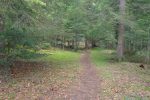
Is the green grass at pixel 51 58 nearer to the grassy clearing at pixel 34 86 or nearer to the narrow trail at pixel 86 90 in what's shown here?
the grassy clearing at pixel 34 86

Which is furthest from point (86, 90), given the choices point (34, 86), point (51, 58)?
point (51, 58)

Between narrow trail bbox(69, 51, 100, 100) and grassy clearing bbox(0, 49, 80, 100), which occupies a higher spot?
grassy clearing bbox(0, 49, 80, 100)

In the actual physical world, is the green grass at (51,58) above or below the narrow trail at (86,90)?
above

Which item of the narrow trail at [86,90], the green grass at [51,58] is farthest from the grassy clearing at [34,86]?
the green grass at [51,58]

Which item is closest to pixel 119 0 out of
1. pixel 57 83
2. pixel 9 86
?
pixel 57 83

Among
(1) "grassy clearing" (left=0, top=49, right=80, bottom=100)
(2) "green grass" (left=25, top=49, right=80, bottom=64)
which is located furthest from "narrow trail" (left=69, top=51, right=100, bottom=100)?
(2) "green grass" (left=25, top=49, right=80, bottom=64)

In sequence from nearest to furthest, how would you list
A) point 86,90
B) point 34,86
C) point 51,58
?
point 86,90, point 34,86, point 51,58

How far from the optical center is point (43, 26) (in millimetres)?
13664

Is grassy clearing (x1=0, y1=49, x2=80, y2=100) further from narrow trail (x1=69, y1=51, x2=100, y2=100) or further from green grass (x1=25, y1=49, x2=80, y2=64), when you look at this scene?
green grass (x1=25, y1=49, x2=80, y2=64)

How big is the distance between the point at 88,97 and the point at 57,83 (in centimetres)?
302

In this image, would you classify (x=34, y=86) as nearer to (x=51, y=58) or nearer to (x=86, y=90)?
(x=86, y=90)

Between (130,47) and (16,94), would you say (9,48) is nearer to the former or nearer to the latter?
(16,94)

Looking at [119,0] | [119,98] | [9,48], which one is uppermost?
[119,0]

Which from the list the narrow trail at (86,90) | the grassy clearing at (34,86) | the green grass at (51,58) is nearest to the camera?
the narrow trail at (86,90)
